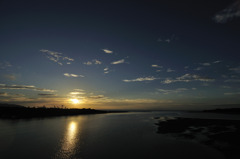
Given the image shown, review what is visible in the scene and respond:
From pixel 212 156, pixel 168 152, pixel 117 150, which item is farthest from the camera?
pixel 117 150

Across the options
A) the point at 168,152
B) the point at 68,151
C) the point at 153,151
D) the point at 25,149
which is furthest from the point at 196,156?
the point at 25,149

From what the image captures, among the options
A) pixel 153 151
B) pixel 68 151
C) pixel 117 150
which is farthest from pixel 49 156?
pixel 153 151

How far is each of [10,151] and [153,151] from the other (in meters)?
21.0

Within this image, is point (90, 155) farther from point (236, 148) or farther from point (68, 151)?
point (236, 148)

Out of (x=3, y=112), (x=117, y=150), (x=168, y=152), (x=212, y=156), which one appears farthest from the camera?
(x=3, y=112)

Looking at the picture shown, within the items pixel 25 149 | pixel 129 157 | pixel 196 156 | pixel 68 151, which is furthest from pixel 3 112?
pixel 196 156

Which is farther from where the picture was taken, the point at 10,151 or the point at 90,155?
the point at 10,151

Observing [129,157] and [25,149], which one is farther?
[25,149]

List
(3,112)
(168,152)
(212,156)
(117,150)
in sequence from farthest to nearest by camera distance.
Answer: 1. (3,112)
2. (117,150)
3. (168,152)
4. (212,156)

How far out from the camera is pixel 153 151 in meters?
21.1

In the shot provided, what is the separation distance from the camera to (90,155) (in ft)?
63.0

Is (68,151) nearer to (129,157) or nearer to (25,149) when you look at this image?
(25,149)

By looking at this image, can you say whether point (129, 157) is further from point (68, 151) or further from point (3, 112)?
point (3, 112)

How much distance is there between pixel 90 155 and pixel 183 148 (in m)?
14.3
